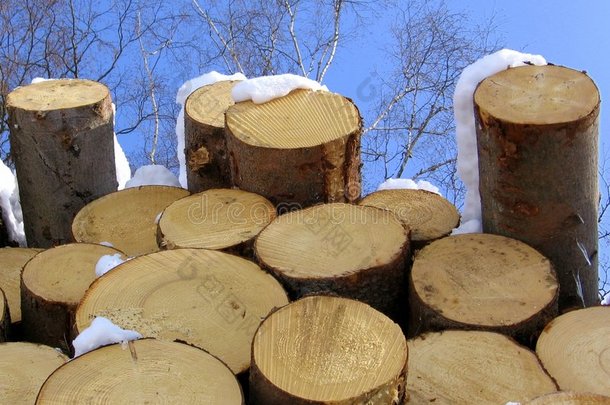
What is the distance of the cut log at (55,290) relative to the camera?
2980 mm

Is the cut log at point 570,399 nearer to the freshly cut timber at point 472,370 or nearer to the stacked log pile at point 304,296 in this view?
the stacked log pile at point 304,296

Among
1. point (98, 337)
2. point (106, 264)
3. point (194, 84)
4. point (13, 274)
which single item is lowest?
point (13, 274)

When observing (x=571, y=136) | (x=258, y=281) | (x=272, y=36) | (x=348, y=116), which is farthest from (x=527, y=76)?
(x=272, y=36)

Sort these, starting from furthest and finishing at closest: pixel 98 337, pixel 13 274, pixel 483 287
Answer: pixel 13 274, pixel 483 287, pixel 98 337

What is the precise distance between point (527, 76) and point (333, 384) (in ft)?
5.31

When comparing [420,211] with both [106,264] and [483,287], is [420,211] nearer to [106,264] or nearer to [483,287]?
[483,287]

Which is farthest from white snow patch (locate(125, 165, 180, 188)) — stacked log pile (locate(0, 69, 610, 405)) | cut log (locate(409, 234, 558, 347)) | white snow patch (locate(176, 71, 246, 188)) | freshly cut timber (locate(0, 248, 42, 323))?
cut log (locate(409, 234, 558, 347))

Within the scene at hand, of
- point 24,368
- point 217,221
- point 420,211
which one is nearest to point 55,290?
point 24,368

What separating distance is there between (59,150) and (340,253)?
5.76ft

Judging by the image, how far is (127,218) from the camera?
378 cm

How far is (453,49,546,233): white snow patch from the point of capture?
124 inches

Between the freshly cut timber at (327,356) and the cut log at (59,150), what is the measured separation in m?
1.98

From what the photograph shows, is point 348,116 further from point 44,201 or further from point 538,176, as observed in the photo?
point 44,201

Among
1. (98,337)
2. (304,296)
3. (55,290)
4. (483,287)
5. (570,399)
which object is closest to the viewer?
(570,399)
